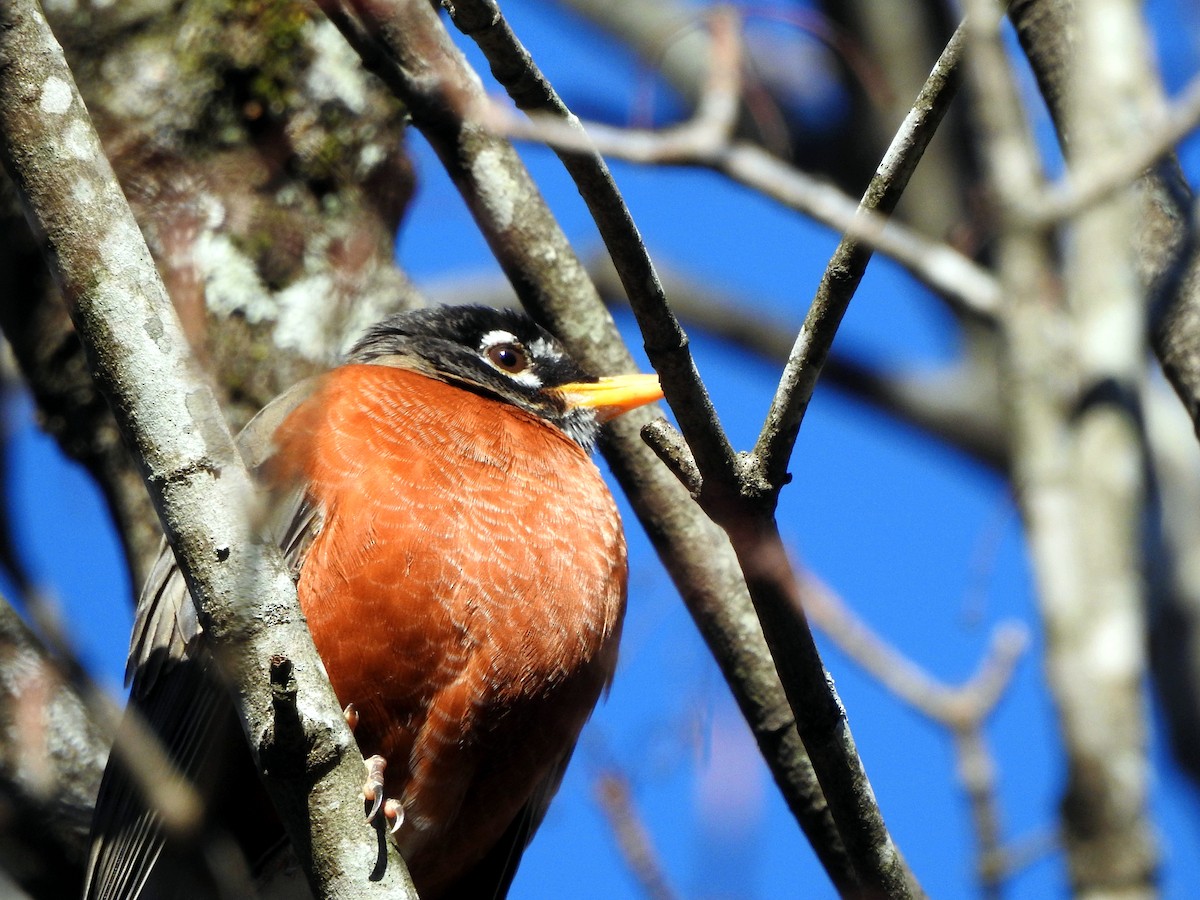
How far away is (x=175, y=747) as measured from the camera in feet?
13.0

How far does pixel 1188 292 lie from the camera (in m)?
3.91

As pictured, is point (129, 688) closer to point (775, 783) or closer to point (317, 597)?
point (317, 597)

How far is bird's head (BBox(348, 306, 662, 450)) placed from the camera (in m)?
5.34

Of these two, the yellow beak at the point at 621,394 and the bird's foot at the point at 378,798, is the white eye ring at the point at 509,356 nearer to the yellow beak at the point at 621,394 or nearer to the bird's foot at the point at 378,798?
the yellow beak at the point at 621,394

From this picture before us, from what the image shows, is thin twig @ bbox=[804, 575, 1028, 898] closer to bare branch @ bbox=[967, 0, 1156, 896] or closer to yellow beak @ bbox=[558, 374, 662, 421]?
bare branch @ bbox=[967, 0, 1156, 896]

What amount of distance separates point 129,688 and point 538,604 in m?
1.40

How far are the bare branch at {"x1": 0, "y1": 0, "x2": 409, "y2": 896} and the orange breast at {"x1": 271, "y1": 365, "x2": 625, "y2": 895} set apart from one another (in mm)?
1035

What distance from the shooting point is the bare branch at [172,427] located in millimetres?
2908

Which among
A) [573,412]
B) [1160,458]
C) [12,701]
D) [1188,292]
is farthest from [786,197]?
[1160,458]

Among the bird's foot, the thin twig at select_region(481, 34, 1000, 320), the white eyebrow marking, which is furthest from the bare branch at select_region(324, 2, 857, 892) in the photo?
the bird's foot

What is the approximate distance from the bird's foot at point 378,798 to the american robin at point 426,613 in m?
0.02

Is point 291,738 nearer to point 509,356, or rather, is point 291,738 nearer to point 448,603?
point 448,603

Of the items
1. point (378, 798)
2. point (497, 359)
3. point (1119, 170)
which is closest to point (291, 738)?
point (378, 798)

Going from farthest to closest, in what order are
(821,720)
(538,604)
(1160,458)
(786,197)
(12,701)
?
(1160,458) → (12,701) → (538,604) → (786,197) → (821,720)
